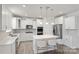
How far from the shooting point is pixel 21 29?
223 centimetres

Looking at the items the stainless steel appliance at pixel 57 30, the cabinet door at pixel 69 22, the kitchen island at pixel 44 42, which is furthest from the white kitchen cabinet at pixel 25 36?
the cabinet door at pixel 69 22

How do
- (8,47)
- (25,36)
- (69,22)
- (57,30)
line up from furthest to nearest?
(69,22) < (57,30) < (25,36) < (8,47)

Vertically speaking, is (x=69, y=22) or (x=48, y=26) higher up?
(x=69, y=22)

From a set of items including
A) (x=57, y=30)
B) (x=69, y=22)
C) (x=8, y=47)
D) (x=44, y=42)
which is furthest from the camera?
(x=69, y=22)

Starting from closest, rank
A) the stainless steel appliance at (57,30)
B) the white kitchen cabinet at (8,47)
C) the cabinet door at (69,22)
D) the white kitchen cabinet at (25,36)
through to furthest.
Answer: the white kitchen cabinet at (8,47) → the white kitchen cabinet at (25,36) → the stainless steel appliance at (57,30) → the cabinet door at (69,22)

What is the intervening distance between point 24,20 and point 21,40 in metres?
0.52

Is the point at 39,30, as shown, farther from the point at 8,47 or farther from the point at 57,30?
the point at 8,47

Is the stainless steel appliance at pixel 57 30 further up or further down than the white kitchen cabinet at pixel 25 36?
further up

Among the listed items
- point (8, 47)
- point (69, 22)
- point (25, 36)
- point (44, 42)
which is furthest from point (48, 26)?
point (8, 47)

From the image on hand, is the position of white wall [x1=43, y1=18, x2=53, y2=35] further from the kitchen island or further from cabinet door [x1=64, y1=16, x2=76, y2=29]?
cabinet door [x1=64, y1=16, x2=76, y2=29]

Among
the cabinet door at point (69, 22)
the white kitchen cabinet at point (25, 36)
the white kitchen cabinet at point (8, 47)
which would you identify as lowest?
the white kitchen cabinet at point (8, 47)

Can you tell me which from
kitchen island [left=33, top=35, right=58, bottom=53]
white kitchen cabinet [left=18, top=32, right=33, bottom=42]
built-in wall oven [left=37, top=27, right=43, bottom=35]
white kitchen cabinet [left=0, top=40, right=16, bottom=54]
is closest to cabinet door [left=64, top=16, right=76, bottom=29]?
kitchen island [left=33, top=35, right=58, bottom=53]

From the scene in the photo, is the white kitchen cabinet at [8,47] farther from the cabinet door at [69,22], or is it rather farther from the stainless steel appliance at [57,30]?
the cabinet door at [69,22]

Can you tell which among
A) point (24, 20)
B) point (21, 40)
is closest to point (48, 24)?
point (24, 20)
